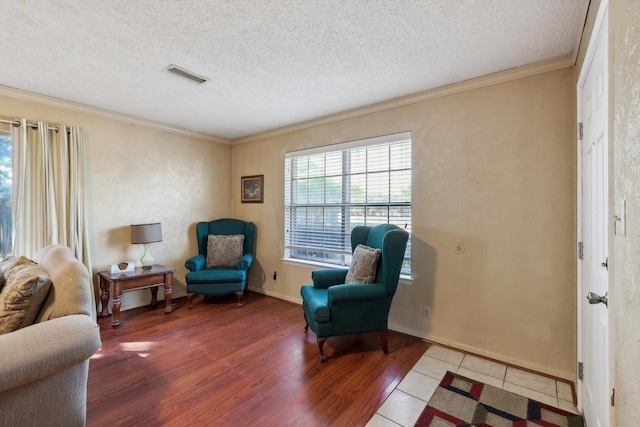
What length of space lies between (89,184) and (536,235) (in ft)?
14.8

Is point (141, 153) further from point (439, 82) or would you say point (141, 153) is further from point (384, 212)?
point (439, 82)

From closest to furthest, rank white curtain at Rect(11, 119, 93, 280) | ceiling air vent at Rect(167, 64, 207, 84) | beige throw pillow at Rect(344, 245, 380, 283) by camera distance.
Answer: ceiling air vent at Rect(167, 64, 207, 84), beige throw pillow at Rect(344, 245, 380, 283), white curtain at Rect(11, 119, 93, 280)

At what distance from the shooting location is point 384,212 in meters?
3.12

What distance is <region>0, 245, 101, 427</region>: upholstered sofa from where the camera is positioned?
116cm

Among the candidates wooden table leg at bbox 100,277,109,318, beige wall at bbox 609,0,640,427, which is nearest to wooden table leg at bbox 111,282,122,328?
wooden table leg at bbox 100,277,109,318

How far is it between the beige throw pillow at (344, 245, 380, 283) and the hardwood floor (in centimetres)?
63

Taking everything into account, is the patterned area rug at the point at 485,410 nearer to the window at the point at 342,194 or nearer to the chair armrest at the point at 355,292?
the chair armrest at the point at 355,292

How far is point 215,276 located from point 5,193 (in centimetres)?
219

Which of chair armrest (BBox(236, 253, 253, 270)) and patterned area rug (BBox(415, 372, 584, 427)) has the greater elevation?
chair armrest (BBox(236, 253, 253, 270))

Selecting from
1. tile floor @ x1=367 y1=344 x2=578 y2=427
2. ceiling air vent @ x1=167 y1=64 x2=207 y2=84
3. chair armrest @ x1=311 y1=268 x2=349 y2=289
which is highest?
ceiling air vent @ x1=167 y1=64 x2=207 y2=84

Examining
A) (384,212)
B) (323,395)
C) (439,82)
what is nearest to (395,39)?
(439,82)

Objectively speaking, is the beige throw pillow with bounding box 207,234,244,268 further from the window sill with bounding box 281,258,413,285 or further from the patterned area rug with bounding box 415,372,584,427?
the patterned area rug with bounding box 415,372,584,427

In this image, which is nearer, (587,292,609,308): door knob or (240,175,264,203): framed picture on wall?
(587,292,609,308): door knob

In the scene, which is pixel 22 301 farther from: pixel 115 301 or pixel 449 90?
pixel 449 90
